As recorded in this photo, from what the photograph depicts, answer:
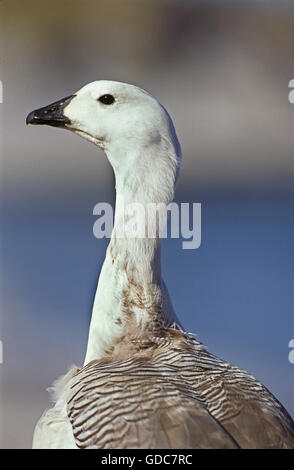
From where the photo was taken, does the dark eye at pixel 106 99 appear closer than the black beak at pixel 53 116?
Yes

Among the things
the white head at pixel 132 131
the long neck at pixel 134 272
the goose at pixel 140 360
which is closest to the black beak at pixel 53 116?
the goose at pixel 140 360

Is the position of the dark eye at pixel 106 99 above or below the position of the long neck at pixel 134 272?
above

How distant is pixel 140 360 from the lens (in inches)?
125

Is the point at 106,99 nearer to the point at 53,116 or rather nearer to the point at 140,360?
the point at 53,116

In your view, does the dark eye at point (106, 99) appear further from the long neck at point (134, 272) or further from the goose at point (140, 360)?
the long neck at point (134, 272)

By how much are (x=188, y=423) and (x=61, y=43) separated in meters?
9.89

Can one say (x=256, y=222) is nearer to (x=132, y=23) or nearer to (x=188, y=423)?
(x=132, y=23)

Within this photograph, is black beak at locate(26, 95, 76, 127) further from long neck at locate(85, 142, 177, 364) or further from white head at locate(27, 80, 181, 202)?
long neck at locate(85, 142, 177, 364)

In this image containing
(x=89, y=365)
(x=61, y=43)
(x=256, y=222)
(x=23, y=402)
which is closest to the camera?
(x=89, y=365)

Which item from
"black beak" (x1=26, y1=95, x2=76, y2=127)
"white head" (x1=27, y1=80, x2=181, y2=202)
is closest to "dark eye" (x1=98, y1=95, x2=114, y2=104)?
"white head" (x1=27, y1=80, x2=181, y2=202)

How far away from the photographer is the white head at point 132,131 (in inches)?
134

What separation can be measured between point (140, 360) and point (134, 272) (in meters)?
0.38

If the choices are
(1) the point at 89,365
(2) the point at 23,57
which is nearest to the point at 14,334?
(1) the point at 89,365
